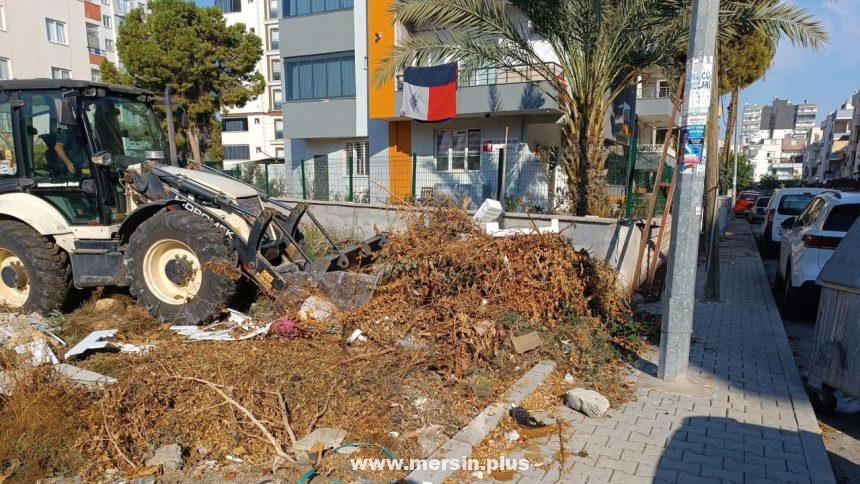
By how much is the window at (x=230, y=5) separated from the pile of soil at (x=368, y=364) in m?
43.6

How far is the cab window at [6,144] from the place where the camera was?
6.56m

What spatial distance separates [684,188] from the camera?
191 inches

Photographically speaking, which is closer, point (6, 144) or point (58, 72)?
point (6, 144)

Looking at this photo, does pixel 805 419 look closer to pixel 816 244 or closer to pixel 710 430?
pixel 710 430

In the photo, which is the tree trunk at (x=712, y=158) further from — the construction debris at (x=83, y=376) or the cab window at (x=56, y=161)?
the cab window at (x=56, y=161)

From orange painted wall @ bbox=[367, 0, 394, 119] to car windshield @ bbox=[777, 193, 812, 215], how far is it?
12904 millimetres

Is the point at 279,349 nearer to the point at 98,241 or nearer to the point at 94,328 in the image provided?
the point at 94,328

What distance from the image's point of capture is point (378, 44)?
19391 mm

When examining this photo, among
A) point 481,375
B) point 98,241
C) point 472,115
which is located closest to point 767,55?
point 472,115

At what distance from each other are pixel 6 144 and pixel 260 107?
40.1 m

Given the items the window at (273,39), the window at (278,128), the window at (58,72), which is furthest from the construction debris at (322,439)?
the window at (273,39)

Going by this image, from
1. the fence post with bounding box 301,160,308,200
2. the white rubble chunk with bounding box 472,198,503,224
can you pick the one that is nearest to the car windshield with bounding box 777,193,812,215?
the white rubble chunk with bounding box 472,198,503,224

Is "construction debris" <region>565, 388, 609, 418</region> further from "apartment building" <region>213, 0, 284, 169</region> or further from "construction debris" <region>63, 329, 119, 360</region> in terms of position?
"apartment building" <region>213, 0, 284, 169</region>

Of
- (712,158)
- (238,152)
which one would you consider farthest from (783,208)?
(238,152)
